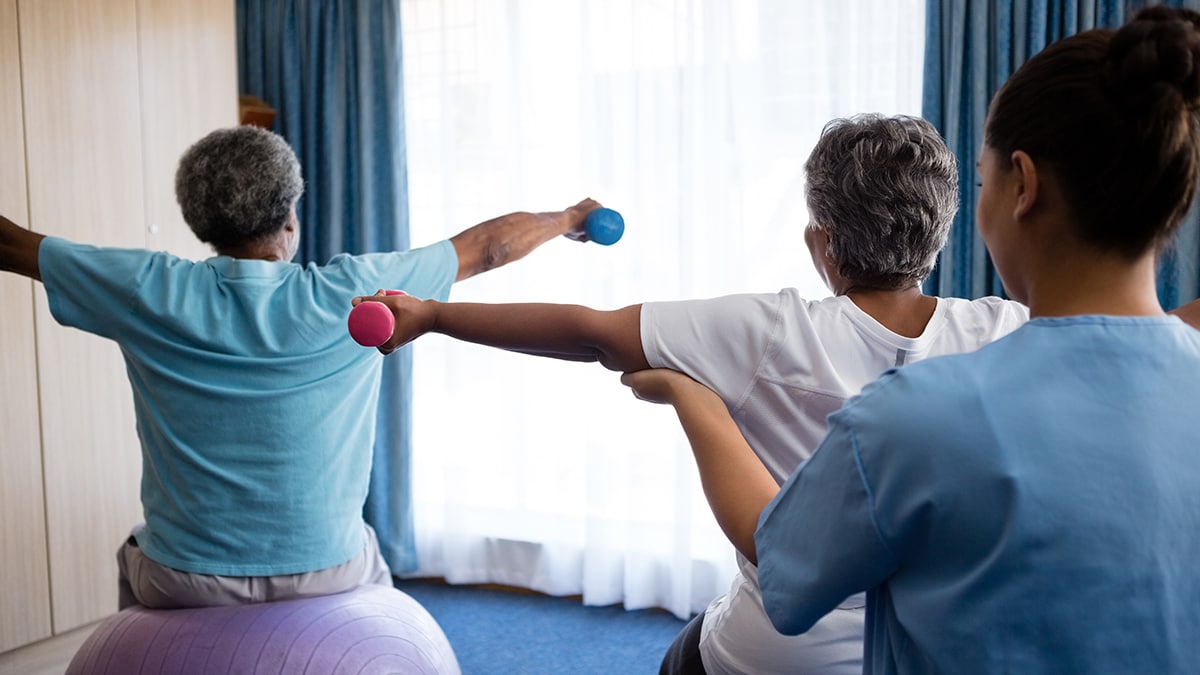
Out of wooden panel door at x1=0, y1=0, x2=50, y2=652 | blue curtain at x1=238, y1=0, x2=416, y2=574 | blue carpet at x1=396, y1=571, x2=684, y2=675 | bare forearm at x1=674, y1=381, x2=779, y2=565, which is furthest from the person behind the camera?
blue curtain at x1=238, y1=0, x2=416, y2=574

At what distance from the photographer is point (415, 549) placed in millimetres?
3738

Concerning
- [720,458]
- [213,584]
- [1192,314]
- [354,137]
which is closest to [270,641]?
[213,584]

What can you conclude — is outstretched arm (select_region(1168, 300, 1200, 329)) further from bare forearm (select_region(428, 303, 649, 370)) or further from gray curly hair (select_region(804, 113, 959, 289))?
bare forearm (select_region(428, 303, 649, 370))

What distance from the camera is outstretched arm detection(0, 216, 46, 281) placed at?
1804 mm

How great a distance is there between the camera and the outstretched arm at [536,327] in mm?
1152

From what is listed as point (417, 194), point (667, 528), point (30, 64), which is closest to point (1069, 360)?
point (667, 528)

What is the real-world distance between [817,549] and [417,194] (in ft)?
10.5

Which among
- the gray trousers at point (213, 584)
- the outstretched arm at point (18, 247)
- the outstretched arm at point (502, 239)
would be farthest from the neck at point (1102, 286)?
the outstretched arm at point (18, 247)

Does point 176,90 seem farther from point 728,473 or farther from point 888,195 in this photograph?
point 728,473

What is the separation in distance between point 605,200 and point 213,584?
1990mm

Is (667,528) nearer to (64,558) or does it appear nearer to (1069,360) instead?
(64,558)

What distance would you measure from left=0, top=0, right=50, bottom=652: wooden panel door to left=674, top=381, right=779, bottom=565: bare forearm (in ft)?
8.05

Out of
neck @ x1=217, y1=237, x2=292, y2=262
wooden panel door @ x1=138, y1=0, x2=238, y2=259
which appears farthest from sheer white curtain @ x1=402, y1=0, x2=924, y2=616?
neck @ x1=217, y1=237, x2=292, y2=262

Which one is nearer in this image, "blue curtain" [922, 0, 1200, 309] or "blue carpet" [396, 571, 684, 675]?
"blue curtain" [922, 0, 1200, 309]
